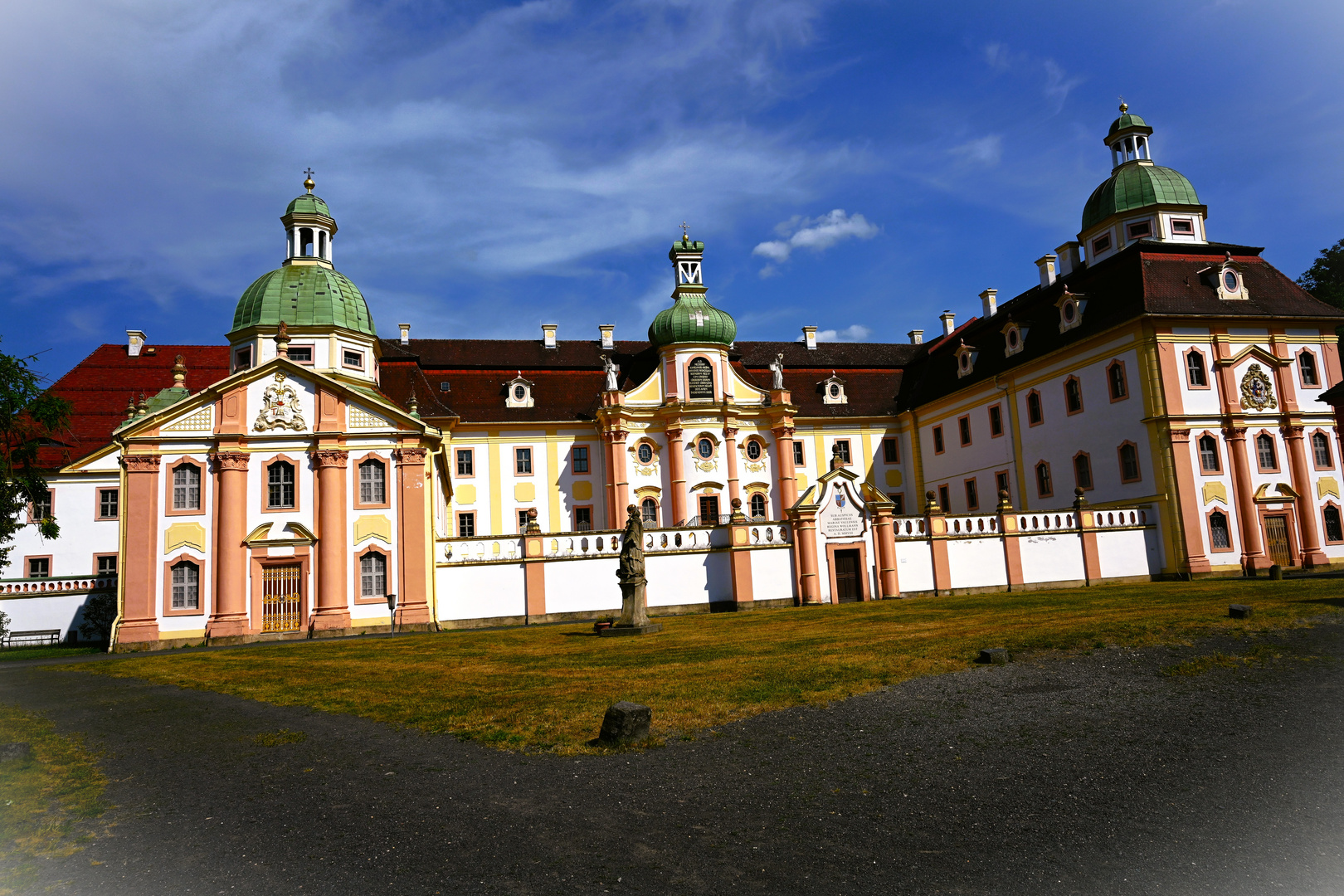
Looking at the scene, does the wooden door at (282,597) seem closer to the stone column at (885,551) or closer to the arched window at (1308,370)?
the stone column at (885,551)

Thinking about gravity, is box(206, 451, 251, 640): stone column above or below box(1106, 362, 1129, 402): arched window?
below

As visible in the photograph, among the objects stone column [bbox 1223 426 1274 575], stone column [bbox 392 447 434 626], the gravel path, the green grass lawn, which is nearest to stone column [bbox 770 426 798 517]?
stone column [bbox 1223 426 1274 575]

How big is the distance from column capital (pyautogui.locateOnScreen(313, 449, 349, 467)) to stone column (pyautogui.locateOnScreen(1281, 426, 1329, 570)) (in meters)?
36.8

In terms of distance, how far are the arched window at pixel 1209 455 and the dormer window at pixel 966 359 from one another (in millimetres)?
13489

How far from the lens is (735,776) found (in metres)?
8.07

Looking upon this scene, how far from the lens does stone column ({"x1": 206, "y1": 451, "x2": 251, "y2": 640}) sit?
3042 centimetres

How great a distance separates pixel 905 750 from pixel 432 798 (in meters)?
4.47

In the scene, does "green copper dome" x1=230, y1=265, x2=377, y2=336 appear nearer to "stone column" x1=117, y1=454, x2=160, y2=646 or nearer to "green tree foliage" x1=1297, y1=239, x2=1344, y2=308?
"stone column" x1=117, y1=454, x2=160, y2=646

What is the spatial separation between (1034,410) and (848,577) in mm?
15234

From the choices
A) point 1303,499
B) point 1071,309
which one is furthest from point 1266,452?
point 1071,309

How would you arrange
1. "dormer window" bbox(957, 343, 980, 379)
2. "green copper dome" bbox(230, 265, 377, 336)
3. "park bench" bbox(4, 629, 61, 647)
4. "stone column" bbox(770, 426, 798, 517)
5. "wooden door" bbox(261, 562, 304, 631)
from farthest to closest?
1. "dormer window" bbox(957, 343, 980, 379)
2. "stone column" bbox(770, 426, 798, 517)
3. "green copper dome" bbox(230, 265, 377, 336)
4. "park bench" bbox(4, 629, 61, 647)
5. "wooden door" bbox(261, 562, 304, 631)

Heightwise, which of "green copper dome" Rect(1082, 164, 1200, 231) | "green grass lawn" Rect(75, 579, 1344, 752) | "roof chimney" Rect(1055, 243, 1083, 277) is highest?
"green copper dome" Rect(1082, 164, 1200, 231)

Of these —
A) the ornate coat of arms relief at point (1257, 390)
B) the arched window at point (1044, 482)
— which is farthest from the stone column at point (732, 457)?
the ornate coat of arms relief at point (1257, 390)

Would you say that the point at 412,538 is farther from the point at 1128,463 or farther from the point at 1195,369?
the point at 1195,369
